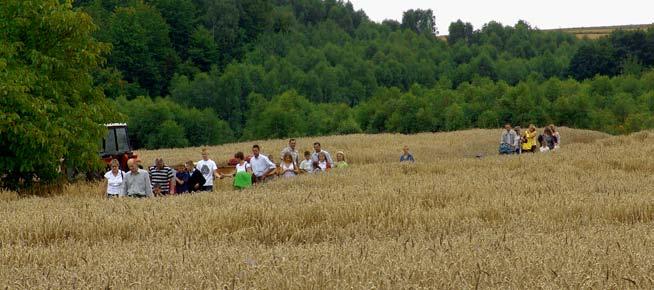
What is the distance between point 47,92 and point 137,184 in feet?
17.6

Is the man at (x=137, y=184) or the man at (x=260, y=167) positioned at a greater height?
the man at (x=137, y=184)

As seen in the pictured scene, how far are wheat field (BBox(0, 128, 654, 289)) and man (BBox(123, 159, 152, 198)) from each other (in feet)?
6.92

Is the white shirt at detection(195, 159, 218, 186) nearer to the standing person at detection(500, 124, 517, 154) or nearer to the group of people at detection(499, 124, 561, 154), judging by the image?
the group of people at detection(499, 124, 561, 154)

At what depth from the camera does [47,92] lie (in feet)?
59.0

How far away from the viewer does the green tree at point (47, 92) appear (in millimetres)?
16844

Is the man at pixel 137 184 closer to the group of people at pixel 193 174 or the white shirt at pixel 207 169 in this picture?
the group of people at pixel 193 174

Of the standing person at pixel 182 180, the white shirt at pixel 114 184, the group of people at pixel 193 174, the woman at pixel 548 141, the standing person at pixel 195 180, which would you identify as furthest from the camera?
the woman at pixel 548 141

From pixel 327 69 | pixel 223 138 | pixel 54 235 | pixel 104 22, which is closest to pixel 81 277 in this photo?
pixel 54 235

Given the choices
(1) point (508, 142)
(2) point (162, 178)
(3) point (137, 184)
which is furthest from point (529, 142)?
(3) point (137, 184)

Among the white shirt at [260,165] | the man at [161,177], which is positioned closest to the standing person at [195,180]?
the man at [161,177]

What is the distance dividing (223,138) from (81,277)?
99.1 m

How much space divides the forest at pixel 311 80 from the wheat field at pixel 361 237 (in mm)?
62185

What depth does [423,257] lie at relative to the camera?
486 cm

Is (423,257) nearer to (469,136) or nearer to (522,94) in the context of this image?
(469,136)
